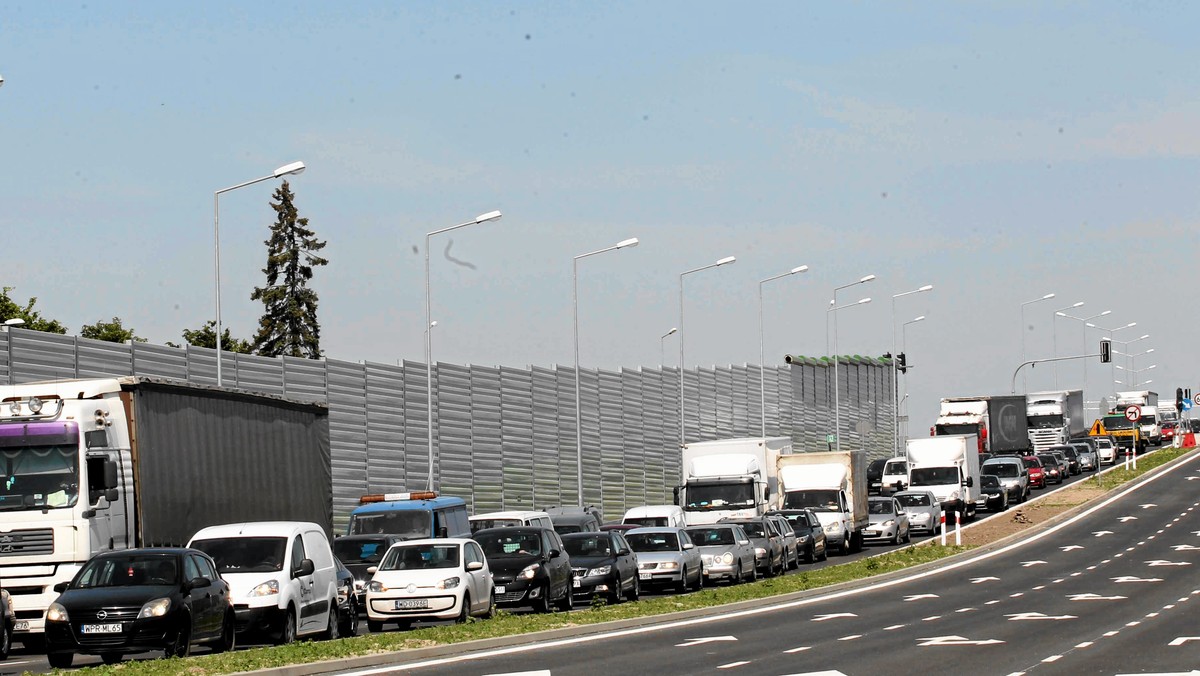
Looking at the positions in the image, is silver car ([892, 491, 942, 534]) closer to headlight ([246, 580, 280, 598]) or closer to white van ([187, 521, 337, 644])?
white van ([187, 521, 337, 644])

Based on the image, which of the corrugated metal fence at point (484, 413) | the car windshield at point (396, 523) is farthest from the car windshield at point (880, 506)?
the car windshield at point (396, 523)

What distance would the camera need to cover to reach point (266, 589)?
23062mm

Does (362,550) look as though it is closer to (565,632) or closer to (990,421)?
(565,632)

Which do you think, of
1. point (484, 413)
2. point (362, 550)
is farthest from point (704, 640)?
point (484, 413)

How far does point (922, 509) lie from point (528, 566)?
30463mm

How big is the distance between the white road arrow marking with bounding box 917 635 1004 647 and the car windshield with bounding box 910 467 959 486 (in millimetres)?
38264

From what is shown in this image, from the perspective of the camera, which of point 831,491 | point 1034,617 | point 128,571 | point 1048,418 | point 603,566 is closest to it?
point 128,571

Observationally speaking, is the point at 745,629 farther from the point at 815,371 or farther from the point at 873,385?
the point at 873,385

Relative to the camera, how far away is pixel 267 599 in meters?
22.9

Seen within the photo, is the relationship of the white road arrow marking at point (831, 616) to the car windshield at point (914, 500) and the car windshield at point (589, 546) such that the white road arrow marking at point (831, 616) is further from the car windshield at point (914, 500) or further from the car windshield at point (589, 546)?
the car windshield at point (914, 500)

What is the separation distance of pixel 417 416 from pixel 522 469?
7060 millimetres

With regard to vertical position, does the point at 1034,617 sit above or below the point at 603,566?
below

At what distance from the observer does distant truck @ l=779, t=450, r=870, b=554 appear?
49.2m

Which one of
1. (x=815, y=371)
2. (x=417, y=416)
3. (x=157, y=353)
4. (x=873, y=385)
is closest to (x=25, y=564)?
(x=157, y=353)
